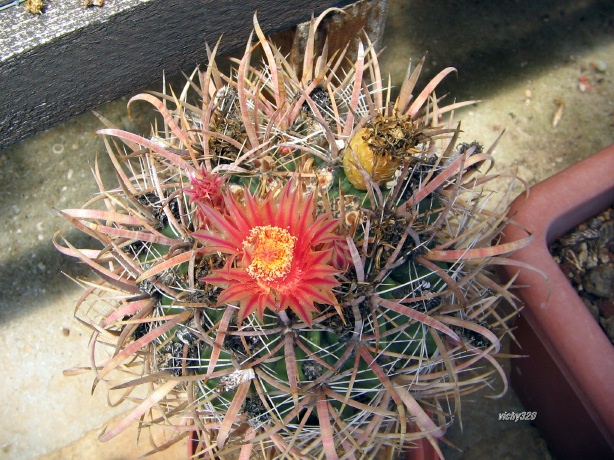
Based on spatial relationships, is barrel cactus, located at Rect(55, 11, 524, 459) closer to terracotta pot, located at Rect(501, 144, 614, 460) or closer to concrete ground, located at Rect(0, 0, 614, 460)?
terracotta pot, located at Rect(501, 144, 614, 460)

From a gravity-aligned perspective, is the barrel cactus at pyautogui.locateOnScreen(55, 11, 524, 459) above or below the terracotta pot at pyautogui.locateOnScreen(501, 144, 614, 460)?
above

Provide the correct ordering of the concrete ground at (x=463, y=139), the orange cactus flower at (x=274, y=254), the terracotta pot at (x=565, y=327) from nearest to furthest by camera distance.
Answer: the orange cactus flower at (x=274, y=254) → the terracotta pot at (x=565, y=327) → the concrete ground at (x=463, y=139)

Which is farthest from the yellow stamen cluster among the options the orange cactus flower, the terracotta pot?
the terracotta pot

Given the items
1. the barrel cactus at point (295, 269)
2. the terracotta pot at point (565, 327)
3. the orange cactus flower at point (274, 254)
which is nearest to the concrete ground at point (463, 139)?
the terracotta pot at point (565, 327)

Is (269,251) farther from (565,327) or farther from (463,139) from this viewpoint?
(463,139)

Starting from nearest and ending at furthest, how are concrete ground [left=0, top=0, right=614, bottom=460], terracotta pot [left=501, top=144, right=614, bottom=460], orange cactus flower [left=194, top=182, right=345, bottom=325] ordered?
orange cactus flower [left=194, top=182, right=345, bottom=325], terracotta pot [left=501, top=144, right=614, bottom=460], concrete ground [left=0, top=0, right=614, bottom=460]

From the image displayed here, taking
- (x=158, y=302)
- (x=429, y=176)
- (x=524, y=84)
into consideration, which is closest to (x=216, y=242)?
(x=158, y=302)

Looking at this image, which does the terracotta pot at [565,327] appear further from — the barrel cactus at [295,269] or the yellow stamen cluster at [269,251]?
the yellow stamen cluster at [269,251]

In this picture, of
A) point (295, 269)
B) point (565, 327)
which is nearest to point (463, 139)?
point (565, 327)
